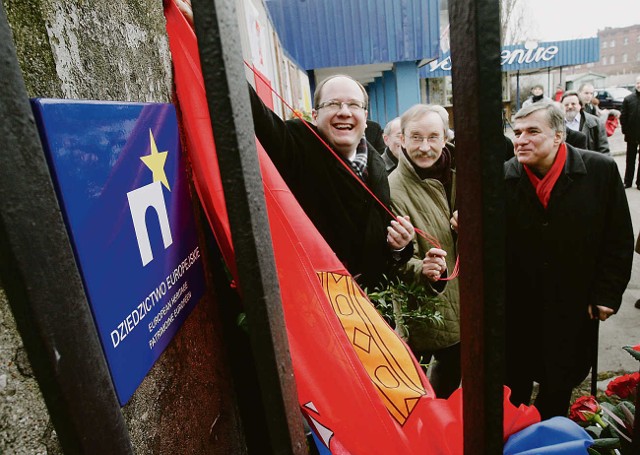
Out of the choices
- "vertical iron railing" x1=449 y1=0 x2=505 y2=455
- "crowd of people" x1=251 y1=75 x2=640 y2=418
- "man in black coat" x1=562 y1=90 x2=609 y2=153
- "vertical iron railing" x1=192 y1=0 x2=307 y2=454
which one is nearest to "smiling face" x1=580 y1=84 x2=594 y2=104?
"man in black coat" x1=562 y1=90 x2=609 y2=153

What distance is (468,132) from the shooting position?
0.62 metres

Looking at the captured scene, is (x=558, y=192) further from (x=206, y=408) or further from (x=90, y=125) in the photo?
(x=90, y=125)

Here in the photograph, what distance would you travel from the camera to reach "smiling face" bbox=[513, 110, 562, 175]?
2332 millimetres

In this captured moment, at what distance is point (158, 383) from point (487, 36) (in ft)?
A: 3.32

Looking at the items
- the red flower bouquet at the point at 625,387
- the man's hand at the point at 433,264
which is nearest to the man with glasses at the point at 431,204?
the man's hand at the point at 433,264

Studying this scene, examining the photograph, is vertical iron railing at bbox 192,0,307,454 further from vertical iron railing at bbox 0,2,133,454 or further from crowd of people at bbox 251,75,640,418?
crowd of people at bbox 251,75,640,418

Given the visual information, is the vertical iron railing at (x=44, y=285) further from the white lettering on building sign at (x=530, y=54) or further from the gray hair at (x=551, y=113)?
the white lettering on building sign at (x=530, y=54)

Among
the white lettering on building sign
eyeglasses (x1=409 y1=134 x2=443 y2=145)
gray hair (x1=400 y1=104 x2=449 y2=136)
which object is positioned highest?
the white lettering on building sign

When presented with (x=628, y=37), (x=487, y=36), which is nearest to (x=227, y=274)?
(x=487, y=36)

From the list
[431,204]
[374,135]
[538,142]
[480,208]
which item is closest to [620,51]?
[374,135]

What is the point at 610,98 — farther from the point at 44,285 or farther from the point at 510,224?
the point at 44,285

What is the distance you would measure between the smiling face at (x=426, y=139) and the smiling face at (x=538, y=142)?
439mm

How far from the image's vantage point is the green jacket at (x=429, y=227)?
2402 millimetres

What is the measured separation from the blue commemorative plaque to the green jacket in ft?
4.89
